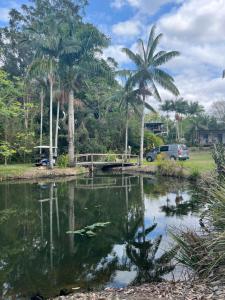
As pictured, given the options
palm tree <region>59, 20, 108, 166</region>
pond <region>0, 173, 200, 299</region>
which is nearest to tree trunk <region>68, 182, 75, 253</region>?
pond <region>0, 173, 200, 299</region>

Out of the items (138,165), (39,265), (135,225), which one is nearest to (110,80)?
(138,165)

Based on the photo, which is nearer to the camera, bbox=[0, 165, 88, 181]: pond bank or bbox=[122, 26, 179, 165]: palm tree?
bbox=[0, 165, 88, 181]: pond bank

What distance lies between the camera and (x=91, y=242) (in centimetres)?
882

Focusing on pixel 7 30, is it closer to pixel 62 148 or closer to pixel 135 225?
pixel 62 148

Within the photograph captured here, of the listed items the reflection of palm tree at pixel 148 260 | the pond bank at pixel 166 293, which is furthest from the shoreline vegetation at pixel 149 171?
the pond bank at pixel 166 293

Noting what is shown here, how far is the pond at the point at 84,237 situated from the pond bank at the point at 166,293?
832 millimetres

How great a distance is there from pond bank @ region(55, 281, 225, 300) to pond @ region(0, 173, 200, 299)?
0.83 metres

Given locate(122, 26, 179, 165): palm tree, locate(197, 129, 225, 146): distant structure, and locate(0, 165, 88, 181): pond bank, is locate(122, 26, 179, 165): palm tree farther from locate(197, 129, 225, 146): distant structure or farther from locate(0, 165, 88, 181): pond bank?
locate(197, 129, 225, 146): distant structure

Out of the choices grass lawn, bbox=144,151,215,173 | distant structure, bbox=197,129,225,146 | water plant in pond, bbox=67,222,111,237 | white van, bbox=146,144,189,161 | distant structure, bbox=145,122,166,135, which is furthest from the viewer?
distant structure, bbox=197,129,225,146

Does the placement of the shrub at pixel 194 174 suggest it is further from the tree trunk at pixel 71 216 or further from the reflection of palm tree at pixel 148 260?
the reflection of palm tree at pixel 148 260

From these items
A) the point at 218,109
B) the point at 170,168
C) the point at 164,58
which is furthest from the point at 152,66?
the point at 218,109

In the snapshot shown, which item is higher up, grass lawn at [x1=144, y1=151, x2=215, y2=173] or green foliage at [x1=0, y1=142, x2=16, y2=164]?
green foliage at [x1=0, y1=142, x2=16, y2=164]

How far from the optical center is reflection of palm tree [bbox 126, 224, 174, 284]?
21.2ft

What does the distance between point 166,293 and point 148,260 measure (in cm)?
259
